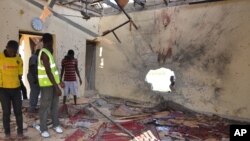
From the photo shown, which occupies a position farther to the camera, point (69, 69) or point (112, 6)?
point (112, 6)

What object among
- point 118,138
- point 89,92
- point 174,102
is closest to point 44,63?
point 118,138

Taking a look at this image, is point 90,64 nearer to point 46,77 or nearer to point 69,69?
point 69,69

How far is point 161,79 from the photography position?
23.6 ft

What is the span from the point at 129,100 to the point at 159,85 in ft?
4.22

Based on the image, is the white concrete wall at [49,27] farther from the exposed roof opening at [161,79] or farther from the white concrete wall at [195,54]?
the exposed roof opening at [161,79]

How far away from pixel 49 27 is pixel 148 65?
3.13 metres

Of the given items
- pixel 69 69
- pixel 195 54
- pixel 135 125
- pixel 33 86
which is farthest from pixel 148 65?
pixel 33 86

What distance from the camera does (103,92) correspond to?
8.88 metres

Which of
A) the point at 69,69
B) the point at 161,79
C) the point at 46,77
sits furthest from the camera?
the point at 161,79

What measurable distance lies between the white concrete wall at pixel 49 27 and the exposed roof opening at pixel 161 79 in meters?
2.50

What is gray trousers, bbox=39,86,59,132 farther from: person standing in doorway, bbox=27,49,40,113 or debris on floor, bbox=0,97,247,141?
person standing in doorway, bbox=27,49,40,113

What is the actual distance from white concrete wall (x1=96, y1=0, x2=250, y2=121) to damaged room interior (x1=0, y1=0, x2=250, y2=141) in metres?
0.02

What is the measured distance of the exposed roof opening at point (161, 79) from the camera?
6953 mm

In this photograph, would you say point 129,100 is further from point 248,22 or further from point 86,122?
point 248,22
